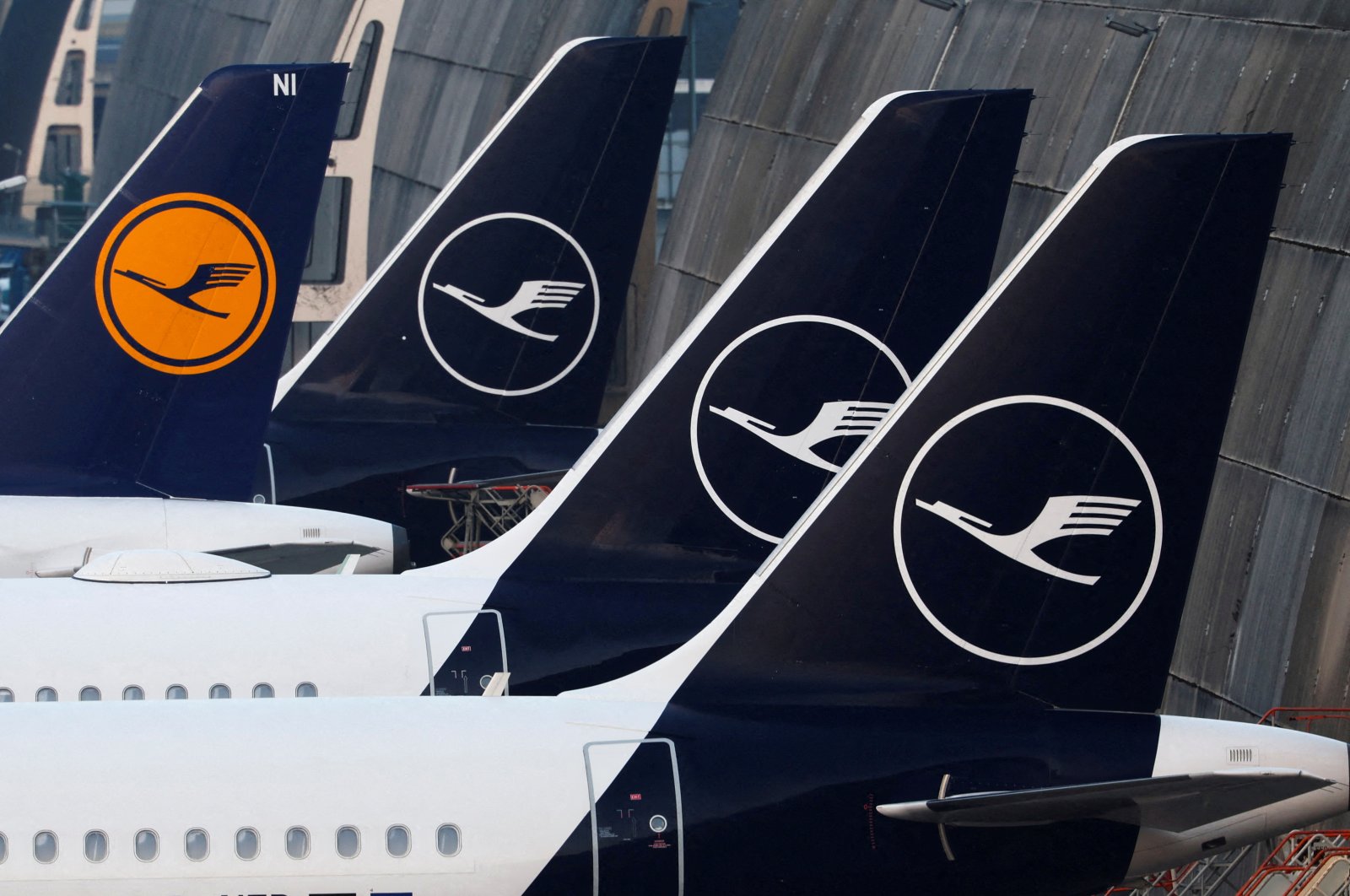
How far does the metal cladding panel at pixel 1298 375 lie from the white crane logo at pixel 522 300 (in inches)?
296

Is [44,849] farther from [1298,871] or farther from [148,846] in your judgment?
[1298,871]

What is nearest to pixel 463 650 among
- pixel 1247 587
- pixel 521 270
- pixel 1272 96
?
pixel 521 270

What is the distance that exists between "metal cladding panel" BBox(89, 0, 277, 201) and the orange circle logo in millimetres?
38021

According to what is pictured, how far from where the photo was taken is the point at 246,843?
9.97 meters

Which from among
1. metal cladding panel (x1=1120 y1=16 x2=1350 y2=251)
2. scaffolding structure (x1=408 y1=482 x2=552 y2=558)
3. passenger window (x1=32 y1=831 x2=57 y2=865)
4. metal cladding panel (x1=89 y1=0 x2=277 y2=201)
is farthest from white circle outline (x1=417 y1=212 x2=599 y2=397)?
metal cladding panel (x1=89 y1=0 x2=277 y2=201)

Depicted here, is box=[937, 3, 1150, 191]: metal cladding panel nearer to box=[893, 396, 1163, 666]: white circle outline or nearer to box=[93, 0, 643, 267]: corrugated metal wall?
box=[893, 396, 1163, 666]: white circle outline

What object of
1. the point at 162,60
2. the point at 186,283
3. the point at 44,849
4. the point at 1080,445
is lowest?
the point at 44,849

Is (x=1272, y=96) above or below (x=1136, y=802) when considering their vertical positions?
above

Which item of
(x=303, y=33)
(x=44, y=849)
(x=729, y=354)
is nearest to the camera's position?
(x=44, y=849)

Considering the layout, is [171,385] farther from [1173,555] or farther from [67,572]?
[1173,555]

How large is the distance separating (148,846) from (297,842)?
0.82 m

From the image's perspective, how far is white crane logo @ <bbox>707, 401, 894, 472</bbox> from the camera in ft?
47.3

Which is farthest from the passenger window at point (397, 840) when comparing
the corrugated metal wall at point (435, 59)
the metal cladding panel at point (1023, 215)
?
the corrugated metal wall at point (435, 59)

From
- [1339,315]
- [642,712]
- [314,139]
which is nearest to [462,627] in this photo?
[642,712]
